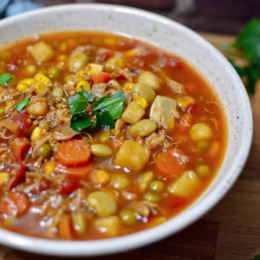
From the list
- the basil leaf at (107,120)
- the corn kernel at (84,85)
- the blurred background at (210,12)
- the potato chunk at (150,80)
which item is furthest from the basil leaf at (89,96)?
the blurred background at (210,12)

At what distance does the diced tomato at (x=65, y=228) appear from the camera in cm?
219

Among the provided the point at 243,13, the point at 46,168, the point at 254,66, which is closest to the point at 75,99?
the point at 46,168

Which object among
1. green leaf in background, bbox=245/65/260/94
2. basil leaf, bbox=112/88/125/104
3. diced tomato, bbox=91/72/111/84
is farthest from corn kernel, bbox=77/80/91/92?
green leaf in background, bbox=245/65/260/94

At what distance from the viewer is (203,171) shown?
267cm

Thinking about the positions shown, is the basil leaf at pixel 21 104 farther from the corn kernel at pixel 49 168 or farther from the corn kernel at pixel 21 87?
the corn kernel at pixel 49 168

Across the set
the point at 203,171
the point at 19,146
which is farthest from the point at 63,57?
the point at 203,171

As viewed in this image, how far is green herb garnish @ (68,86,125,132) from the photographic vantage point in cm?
276

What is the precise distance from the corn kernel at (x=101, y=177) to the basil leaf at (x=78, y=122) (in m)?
0.43

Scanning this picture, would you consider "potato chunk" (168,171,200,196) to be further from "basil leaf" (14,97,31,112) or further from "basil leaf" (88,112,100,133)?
"basil leaf" (14,97,31,112)

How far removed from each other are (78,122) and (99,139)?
9.8 inches

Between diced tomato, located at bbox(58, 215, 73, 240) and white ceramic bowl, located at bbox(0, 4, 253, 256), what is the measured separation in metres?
0.30

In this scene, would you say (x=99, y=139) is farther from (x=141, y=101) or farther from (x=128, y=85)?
(x=128, y=85)

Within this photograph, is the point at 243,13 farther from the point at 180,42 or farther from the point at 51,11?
the point at 51,11

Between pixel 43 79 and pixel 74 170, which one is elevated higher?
pixel 43 79
